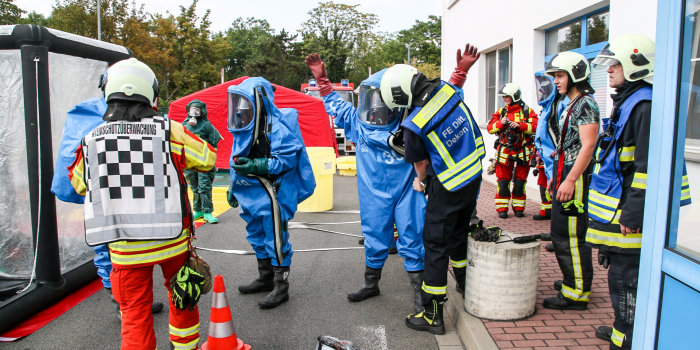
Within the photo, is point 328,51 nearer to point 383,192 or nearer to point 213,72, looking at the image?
point 213,72

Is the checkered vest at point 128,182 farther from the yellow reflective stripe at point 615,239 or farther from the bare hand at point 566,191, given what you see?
the bare hand at point 566,191

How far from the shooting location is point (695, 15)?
188cm

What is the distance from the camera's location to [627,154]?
113 inches

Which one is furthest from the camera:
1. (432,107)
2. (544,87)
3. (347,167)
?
(347,167)

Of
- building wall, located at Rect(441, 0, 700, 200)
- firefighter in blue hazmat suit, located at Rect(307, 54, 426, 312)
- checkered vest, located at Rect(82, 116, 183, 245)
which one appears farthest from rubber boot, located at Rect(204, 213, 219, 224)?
building wall, located at Rect(441, 0, 700, 200)

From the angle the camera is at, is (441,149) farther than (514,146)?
No

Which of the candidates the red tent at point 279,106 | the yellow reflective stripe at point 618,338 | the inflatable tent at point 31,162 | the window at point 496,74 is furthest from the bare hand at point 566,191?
the red tent at point 279,106

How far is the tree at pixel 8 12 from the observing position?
1641 inches

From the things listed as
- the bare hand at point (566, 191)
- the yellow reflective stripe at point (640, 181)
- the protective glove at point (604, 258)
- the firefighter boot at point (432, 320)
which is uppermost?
the yellow reflective stripe at point (640, 181)

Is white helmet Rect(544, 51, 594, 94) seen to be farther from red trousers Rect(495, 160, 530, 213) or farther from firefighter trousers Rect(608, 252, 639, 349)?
red trousers Rect(495, 160, 530, 213)

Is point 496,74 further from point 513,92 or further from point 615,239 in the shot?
point 615,239

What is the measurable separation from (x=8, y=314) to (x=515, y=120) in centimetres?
651

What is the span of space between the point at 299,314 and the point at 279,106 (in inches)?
389

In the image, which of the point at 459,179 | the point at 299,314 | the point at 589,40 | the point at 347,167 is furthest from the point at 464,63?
the point at 347,167
